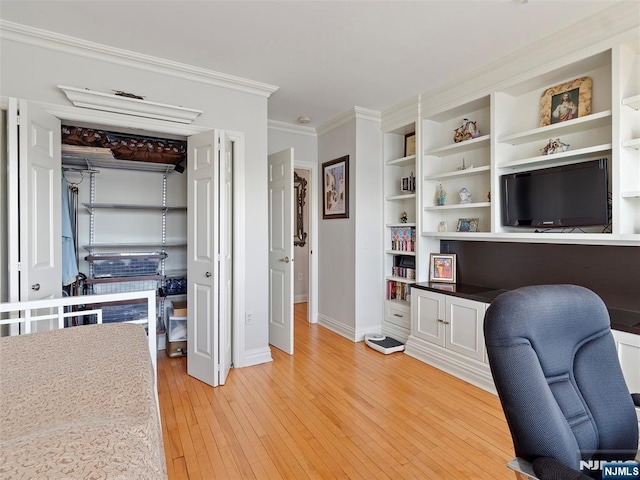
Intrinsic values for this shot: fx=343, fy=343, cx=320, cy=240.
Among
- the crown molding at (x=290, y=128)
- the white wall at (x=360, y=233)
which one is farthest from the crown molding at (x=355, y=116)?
the crown molding at (x=290, y=128)

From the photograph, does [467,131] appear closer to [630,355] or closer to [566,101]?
[566,101]

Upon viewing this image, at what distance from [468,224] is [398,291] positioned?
46.0 inches

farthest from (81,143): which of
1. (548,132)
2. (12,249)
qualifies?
(548,132)

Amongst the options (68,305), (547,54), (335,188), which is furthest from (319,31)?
(68,305)

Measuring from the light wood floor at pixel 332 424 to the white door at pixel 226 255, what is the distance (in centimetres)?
24

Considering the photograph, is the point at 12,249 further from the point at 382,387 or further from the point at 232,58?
the point at 382,387

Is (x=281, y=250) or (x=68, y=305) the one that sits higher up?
(x=281, y=250)

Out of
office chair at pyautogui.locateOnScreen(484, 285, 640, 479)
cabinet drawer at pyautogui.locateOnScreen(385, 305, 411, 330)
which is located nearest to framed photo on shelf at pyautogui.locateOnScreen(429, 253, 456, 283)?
cabinet drawer at pyautogui.locateOnScreen(385, 305, 411, 330)

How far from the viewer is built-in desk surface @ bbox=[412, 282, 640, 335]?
2049mm

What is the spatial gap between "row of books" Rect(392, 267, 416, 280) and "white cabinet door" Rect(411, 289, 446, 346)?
1.20 ft

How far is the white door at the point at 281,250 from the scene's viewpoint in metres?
3.50

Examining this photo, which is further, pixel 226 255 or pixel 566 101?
pixel 226 255

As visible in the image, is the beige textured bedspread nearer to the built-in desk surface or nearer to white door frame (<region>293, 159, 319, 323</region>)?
the built-in desk surface

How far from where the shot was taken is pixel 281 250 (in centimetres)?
363
